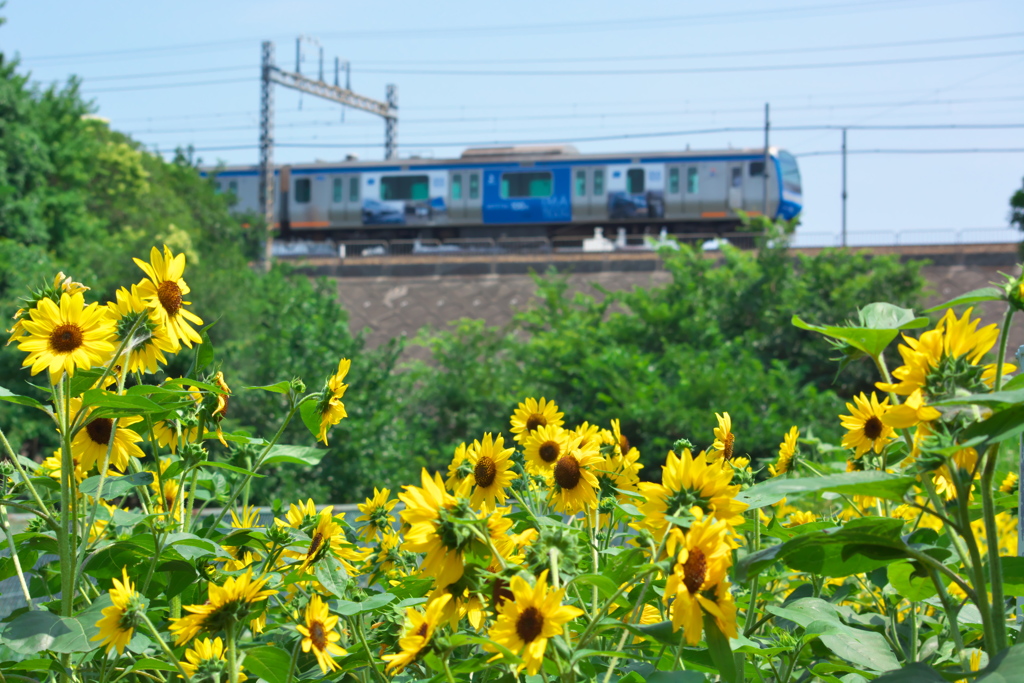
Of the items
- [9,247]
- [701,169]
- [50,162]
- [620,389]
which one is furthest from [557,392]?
[701,169]

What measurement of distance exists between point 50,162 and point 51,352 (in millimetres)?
21109

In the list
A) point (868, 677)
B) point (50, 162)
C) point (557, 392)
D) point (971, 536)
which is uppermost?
point (50, 162)

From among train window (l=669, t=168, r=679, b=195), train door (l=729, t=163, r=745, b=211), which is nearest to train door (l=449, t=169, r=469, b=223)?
train window (l=669, t=168, r=679, b=195)

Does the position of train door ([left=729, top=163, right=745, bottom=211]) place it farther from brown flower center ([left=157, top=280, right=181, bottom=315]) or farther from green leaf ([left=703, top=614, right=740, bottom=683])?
green leaf ([left=703, top=614, right=740, bottom=683])

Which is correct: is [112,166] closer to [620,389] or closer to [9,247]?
[9,247]

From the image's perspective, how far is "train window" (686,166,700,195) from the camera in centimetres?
2800

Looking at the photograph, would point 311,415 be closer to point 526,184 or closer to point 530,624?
point 530,624

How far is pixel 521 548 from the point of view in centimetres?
144

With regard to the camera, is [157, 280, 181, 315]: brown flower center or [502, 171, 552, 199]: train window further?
[502, 171, 552, 199]: train window

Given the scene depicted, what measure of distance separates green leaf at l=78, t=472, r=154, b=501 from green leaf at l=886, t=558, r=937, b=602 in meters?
1.35

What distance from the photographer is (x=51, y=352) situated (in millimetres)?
1531

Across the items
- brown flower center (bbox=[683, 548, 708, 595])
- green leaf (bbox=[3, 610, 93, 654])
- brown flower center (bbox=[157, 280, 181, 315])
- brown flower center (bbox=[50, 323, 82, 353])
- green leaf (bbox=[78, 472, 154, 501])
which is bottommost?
green leaf (bbox=[3, 610, 93, 654])

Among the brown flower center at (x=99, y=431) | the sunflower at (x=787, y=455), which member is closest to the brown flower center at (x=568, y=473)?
the sunflower at (x=787, y=455)

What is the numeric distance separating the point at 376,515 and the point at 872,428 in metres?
1.06
